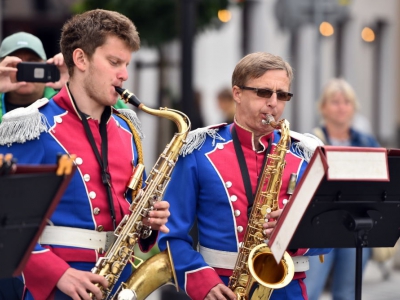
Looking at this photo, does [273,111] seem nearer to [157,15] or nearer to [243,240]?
[243,240]

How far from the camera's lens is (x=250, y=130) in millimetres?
4941

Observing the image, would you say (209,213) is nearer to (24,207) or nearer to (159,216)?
(159,216)

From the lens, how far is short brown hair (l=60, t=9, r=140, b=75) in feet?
14.9

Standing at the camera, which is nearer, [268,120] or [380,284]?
[268,120]

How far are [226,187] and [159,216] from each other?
0.44 m

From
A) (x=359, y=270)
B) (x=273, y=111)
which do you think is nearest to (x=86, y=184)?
(x=273, y=111)

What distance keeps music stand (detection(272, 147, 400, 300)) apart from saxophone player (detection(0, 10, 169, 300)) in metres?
0.69

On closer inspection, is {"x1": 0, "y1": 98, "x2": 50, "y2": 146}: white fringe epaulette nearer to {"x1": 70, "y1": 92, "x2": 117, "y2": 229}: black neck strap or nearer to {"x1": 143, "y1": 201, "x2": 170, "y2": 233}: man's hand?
{"x1": 70, "y1": 92, "x2": 117, "y2": 229}: black neck strap

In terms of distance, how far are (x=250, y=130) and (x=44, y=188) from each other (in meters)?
1.50

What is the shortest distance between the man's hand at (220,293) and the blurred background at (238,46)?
→ 368 cm

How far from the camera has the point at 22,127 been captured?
443cm

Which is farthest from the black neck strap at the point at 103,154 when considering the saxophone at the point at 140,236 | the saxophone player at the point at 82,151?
the saxophone at the point at 140,236

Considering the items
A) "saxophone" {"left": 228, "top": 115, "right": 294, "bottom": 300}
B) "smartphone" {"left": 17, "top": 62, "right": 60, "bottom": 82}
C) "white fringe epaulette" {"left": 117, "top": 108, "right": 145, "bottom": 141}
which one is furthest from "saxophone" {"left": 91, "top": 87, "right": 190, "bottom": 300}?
"smartphone" {"left": 17, "top": 62, "right": 60, "bottom": 82}

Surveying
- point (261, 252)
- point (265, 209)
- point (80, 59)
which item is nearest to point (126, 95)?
point (80, 59)
